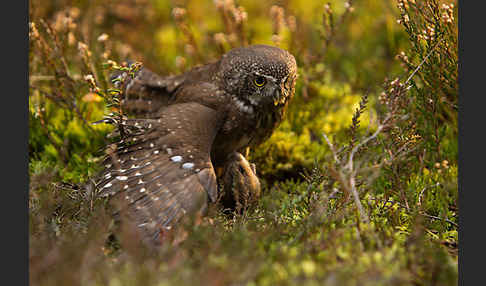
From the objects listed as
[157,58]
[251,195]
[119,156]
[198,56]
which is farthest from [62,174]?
[157,58]

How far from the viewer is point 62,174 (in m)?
4.05

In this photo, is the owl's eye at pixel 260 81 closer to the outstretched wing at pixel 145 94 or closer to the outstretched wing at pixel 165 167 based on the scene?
the outstretched wing at pixel 165 167

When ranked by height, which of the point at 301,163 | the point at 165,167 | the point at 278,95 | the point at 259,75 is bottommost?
the point at 301,163

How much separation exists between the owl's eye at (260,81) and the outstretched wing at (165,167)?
0.41 metres

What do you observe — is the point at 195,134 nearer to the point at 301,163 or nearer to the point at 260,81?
the point at 260,81

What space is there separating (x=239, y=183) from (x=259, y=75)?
824mm

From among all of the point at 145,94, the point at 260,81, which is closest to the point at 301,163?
the point at 260,81

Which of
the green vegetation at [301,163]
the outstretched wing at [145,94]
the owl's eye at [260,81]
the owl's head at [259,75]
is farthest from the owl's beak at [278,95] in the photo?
the outstretched wing at [145,94]

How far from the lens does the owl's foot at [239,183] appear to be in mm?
3635

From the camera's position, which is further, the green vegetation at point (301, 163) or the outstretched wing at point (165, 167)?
the outstretched wing at point (165, 167)

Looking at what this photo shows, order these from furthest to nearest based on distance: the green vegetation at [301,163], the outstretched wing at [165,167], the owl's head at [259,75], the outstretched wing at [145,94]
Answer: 1. the outstretched wing at [145,94]
2. the owl's head at [259,75]
3. the outstretched wing at [165,167]
4. the green vegetation at [301,163]

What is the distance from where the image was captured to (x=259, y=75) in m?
3.65

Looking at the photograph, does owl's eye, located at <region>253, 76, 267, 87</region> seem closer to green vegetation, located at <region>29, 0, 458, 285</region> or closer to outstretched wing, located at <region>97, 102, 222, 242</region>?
outstretched wing, located at <region>97, 102, 222, 242</region>

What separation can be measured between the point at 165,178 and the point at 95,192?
0.46m
